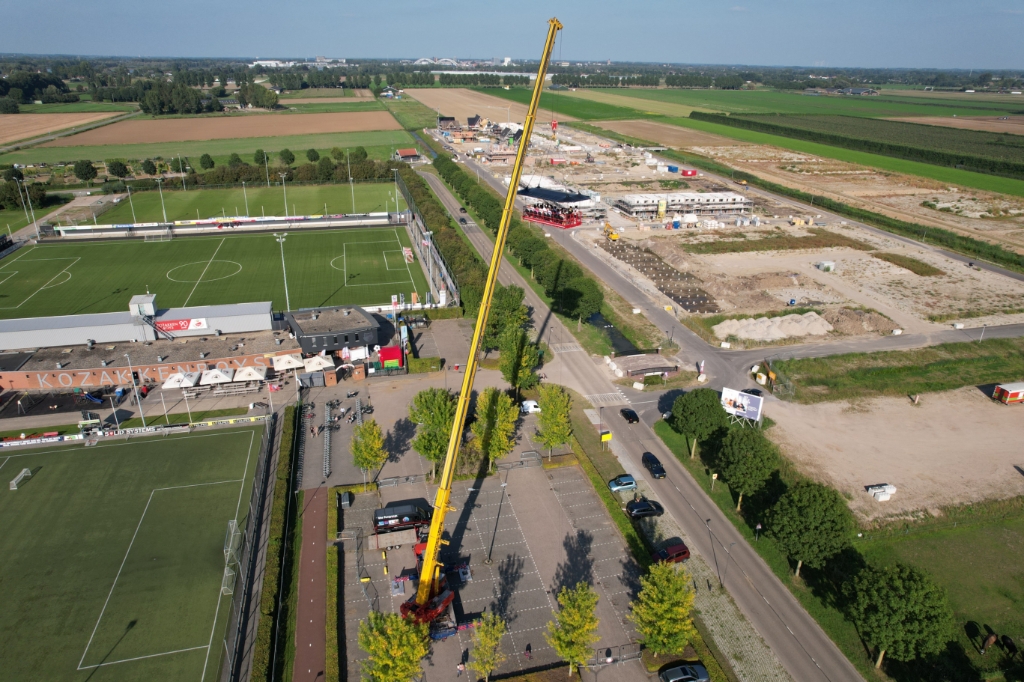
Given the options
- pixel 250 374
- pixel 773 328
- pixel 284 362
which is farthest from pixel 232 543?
pixel 773 328

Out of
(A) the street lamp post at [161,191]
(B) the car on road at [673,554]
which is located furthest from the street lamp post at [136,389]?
(A) the street lamp post at [161,191]

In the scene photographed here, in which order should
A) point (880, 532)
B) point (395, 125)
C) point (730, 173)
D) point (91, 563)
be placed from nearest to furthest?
point (91, 563) < point (880, 532) < point (730, 173) < point (395, 125)

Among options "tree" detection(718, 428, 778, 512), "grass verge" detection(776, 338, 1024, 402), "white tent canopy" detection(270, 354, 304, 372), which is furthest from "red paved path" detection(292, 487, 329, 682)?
"grass verge" detection(776, 338, 1024, 402)

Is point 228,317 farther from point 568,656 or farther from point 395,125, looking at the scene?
point 395,125

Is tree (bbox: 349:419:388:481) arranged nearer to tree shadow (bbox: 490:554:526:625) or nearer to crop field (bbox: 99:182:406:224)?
tree shadow (bbox: 490:554:526:625)

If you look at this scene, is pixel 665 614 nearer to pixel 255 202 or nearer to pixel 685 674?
pixel 685 674

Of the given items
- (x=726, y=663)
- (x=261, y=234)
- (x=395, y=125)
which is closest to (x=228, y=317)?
(x=261, y=234)

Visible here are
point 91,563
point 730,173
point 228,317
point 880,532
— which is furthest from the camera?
point 730,173
